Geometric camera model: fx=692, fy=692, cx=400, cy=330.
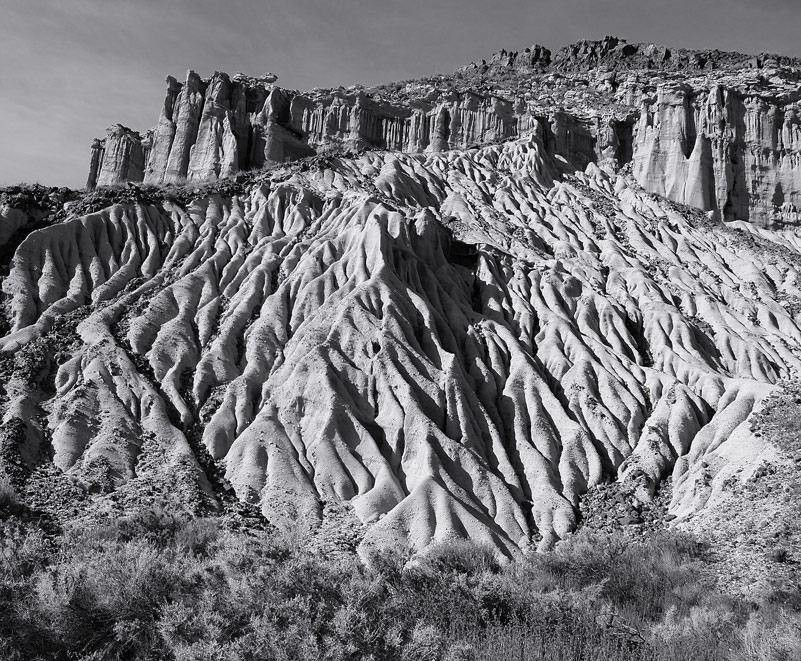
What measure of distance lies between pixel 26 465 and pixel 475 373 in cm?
2332

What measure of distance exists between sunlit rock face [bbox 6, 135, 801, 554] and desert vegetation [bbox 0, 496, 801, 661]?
9738mm

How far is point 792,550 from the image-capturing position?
19359mm

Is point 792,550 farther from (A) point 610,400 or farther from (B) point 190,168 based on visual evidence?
(B) point 190,168

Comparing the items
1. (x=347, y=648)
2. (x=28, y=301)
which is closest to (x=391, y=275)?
(x=28, y=301)

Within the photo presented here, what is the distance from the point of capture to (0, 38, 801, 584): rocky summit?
29453mm

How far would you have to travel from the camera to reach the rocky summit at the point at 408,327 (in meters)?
29.5

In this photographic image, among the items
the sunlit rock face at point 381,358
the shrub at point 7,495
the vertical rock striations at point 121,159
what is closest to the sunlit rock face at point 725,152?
the sunlit rock face at point 381,358

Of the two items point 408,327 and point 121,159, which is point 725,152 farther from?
point 121,159

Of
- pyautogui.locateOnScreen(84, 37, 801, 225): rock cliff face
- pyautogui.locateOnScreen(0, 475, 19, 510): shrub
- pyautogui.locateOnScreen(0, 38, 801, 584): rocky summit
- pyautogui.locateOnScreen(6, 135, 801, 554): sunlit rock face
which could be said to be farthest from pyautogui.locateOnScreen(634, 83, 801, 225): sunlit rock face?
pyautogui.locateOnScreen(0, 475, 19, 510): shrub

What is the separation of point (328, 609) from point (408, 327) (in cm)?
A: 2673

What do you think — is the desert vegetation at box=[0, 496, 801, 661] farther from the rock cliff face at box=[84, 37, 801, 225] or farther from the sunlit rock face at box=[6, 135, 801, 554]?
the rock cliff face at box=[84, 37, 801, 225]

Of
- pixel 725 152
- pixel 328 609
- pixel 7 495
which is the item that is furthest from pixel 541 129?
pixel 328 609

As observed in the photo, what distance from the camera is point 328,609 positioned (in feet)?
45.8

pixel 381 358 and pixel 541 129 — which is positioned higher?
pixel 541 129
